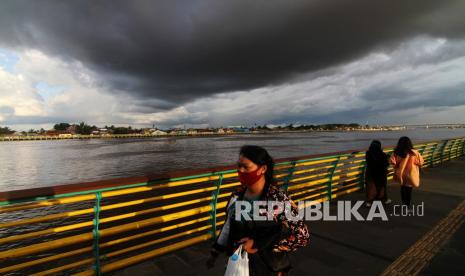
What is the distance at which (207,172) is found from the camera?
4.26 m

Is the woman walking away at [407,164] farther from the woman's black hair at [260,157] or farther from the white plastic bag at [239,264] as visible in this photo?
the white plastic bag at [239,264]

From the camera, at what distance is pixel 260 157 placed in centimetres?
208

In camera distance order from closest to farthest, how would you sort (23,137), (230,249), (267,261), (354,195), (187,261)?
(267,261)
(230,249)
(187,261)
(354,195)
(23,137)

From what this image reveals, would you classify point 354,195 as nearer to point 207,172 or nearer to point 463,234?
point 463,234

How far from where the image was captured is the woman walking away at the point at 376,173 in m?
6.11

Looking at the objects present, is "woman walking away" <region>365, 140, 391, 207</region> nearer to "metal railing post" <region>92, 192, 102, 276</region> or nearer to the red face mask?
the red face mask

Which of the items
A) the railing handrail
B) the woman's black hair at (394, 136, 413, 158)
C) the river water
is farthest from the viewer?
the river water

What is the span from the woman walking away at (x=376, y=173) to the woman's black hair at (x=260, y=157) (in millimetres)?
4957

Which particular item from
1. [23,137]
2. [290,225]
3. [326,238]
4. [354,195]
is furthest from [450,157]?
[23,137]

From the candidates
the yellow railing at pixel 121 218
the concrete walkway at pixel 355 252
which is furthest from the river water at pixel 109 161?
the concrete walkway at pixel 355 252

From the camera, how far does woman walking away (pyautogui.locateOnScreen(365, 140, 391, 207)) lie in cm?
611

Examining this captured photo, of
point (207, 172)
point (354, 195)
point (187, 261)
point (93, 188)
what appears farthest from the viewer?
point (354, 195)

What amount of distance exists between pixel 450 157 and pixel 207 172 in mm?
16491

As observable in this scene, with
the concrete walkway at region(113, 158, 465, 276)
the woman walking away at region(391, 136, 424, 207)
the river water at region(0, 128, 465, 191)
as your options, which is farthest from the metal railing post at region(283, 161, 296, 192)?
the river water at region(0, 128, 465, 191)
